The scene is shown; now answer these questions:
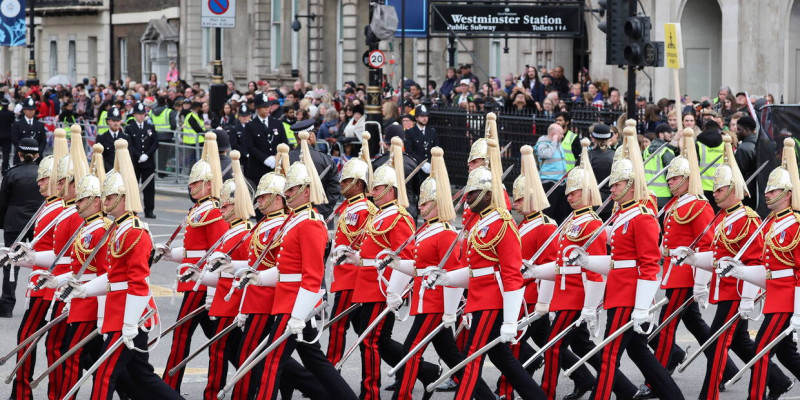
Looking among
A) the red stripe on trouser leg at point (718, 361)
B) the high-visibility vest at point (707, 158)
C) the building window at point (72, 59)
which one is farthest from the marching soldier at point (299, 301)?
the building window at point (72, 59)

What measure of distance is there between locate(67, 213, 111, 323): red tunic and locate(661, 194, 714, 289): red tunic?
3560 mm

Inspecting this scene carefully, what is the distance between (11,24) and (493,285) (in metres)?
30.3

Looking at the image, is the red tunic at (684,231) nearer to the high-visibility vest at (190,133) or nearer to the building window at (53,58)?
the high-visibility vest at (190,133)

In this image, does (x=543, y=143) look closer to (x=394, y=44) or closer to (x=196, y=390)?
(x=196, y=390)

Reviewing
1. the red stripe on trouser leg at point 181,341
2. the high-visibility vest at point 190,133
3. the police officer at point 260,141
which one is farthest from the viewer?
the high-visibility vest at point 190,133

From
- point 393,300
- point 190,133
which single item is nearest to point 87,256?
point 393,300

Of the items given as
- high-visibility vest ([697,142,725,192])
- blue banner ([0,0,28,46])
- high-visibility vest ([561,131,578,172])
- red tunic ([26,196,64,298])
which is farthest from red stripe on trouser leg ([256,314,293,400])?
blue banner ([0,0,28,46])

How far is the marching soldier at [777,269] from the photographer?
8.80 meters

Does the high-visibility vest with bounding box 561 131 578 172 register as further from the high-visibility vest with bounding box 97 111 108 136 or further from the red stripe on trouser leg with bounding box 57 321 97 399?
the high-visibility vest with bounding box 97 111 108 136

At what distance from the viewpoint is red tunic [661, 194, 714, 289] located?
32.2 feet

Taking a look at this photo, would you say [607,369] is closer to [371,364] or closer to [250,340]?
[371,364]

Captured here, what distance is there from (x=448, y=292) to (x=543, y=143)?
655 cm

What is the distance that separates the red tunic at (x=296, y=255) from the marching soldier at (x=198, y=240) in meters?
1.25

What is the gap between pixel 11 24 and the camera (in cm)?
3688
